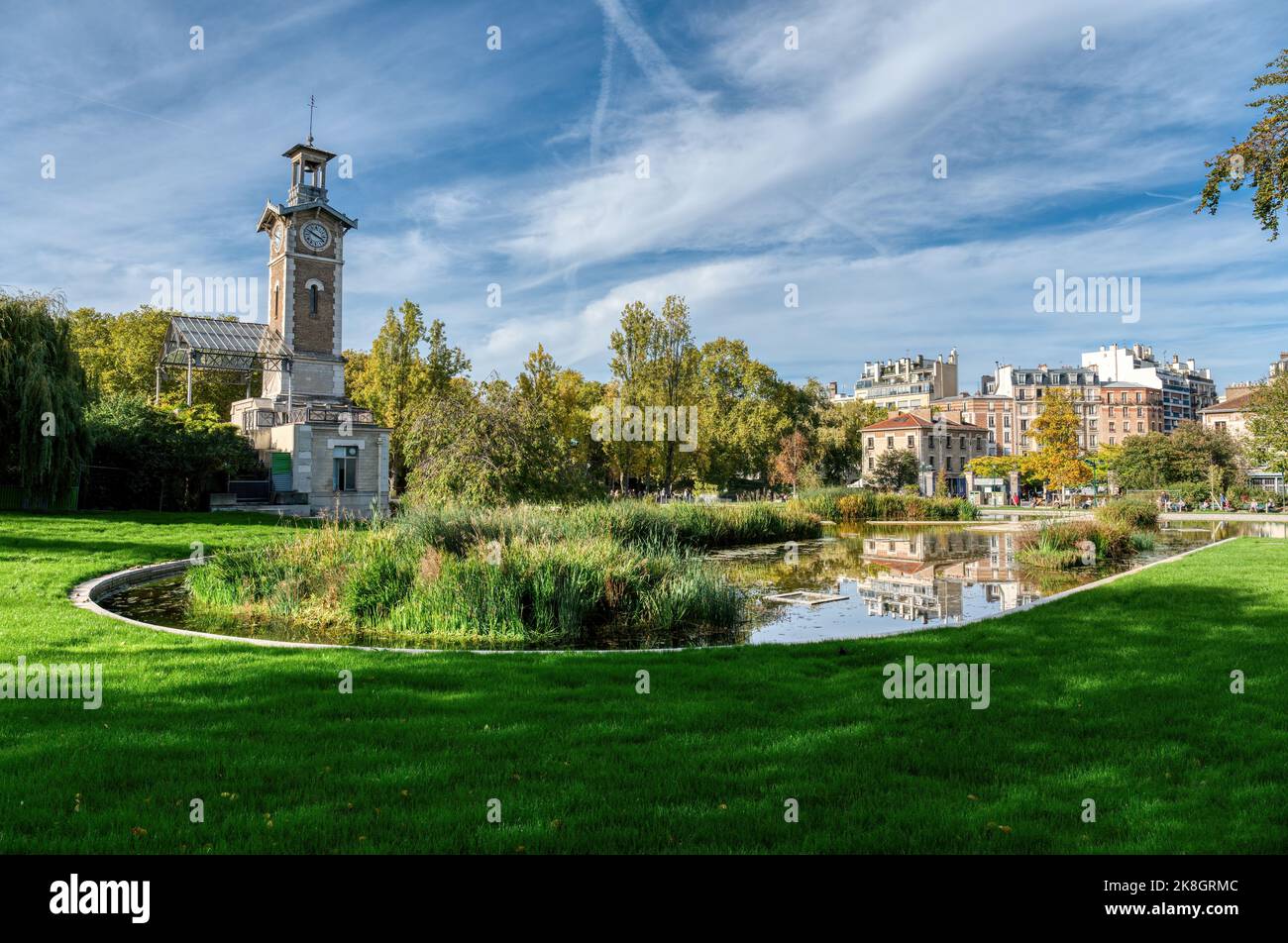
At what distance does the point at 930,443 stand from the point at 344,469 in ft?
193

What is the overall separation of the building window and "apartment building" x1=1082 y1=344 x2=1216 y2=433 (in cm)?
10146

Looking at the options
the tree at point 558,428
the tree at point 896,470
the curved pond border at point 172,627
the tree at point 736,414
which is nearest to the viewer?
the curved pond border at point 172,627

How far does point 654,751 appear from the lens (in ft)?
14.7

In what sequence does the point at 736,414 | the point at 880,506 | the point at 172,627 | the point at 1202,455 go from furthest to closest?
the point at 1202,455 → the point at 736,414 → the point at 880,506 → the point at 172,627

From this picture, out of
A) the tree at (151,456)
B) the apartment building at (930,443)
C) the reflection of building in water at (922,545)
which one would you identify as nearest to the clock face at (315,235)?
the tree at (151,456)

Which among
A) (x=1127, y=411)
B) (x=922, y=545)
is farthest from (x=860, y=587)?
(x=1127, y=411)

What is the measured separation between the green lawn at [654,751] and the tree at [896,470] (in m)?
55.9

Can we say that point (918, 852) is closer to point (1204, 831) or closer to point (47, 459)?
point (1204, 831)

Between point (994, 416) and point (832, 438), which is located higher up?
point (994, 416)

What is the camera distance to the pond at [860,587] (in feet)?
30.1

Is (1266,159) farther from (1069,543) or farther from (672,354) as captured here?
(672,354)

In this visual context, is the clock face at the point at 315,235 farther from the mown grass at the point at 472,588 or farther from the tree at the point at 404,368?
the mown grass at the point at 472,588

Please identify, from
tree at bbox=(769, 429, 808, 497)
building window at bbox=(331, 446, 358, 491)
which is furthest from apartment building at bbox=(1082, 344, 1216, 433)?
building window at bbox=(331, 446, 358, 491)

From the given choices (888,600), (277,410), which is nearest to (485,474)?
(888,600)
